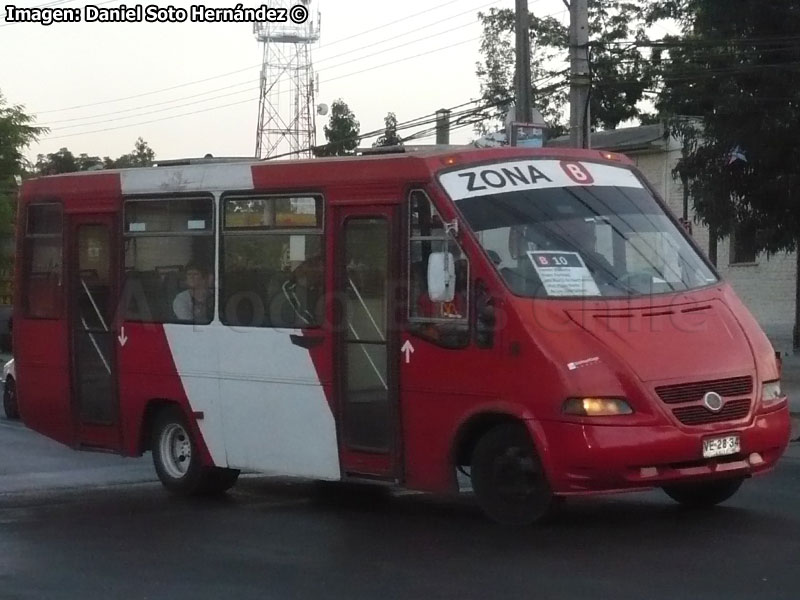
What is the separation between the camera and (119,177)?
1362cm

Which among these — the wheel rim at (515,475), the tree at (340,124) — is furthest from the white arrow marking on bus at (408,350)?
the tree at (340,124)

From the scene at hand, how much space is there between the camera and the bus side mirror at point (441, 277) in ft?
34.2

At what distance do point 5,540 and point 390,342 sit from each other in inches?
121

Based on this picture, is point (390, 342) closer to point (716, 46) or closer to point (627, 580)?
point (627, 580)

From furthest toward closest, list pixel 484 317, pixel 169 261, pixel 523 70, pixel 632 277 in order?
pixel 523 70
pixel 169 261
pixel 632 277
pixel 484 317

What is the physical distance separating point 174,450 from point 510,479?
13.5ft

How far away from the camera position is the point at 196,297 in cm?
1284

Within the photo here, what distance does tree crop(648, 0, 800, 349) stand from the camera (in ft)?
72.4

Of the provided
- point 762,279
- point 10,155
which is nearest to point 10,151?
point 10,155

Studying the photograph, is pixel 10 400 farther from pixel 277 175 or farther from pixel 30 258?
pixel 277 175

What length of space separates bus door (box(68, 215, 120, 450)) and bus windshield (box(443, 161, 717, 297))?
13.9ft

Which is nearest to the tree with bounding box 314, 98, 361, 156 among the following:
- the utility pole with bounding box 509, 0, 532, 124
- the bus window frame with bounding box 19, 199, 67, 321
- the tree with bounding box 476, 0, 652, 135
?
the tree with bounding box 476, 0, 652, 135

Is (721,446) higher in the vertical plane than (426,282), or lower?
lower

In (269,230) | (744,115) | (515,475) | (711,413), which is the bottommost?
(515,475)
